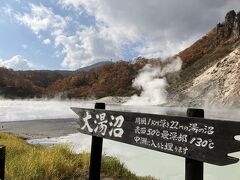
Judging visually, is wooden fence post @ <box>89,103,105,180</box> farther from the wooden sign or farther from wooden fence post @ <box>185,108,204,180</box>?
wooden fence post @ <box>185,108,204,180</box>

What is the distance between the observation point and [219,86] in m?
94.8

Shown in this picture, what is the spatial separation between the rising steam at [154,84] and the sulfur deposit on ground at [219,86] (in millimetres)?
18486

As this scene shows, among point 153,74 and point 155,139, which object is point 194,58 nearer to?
point 153,74

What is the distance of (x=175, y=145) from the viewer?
5.75 meters

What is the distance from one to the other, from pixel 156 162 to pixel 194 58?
17014cm

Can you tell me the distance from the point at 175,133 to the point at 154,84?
15147 centimetres

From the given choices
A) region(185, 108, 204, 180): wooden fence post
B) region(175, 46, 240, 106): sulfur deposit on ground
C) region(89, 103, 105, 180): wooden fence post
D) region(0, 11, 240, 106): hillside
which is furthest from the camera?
region(0, 11, 240, 106): hillside

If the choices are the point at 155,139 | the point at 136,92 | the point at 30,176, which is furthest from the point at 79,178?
the point at 136,92

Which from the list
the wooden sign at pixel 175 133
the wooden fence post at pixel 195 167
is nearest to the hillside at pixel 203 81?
the wooden sign at pixel 175 133

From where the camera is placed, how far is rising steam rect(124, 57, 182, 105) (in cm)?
13375

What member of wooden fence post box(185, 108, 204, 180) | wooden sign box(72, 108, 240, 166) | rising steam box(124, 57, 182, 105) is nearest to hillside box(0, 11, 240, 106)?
rising steam box(124, 57, 182, 105)

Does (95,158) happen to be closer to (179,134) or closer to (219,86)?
(179,134)

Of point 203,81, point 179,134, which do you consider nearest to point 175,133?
point 179,134

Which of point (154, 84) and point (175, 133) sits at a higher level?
point (154, 84)
